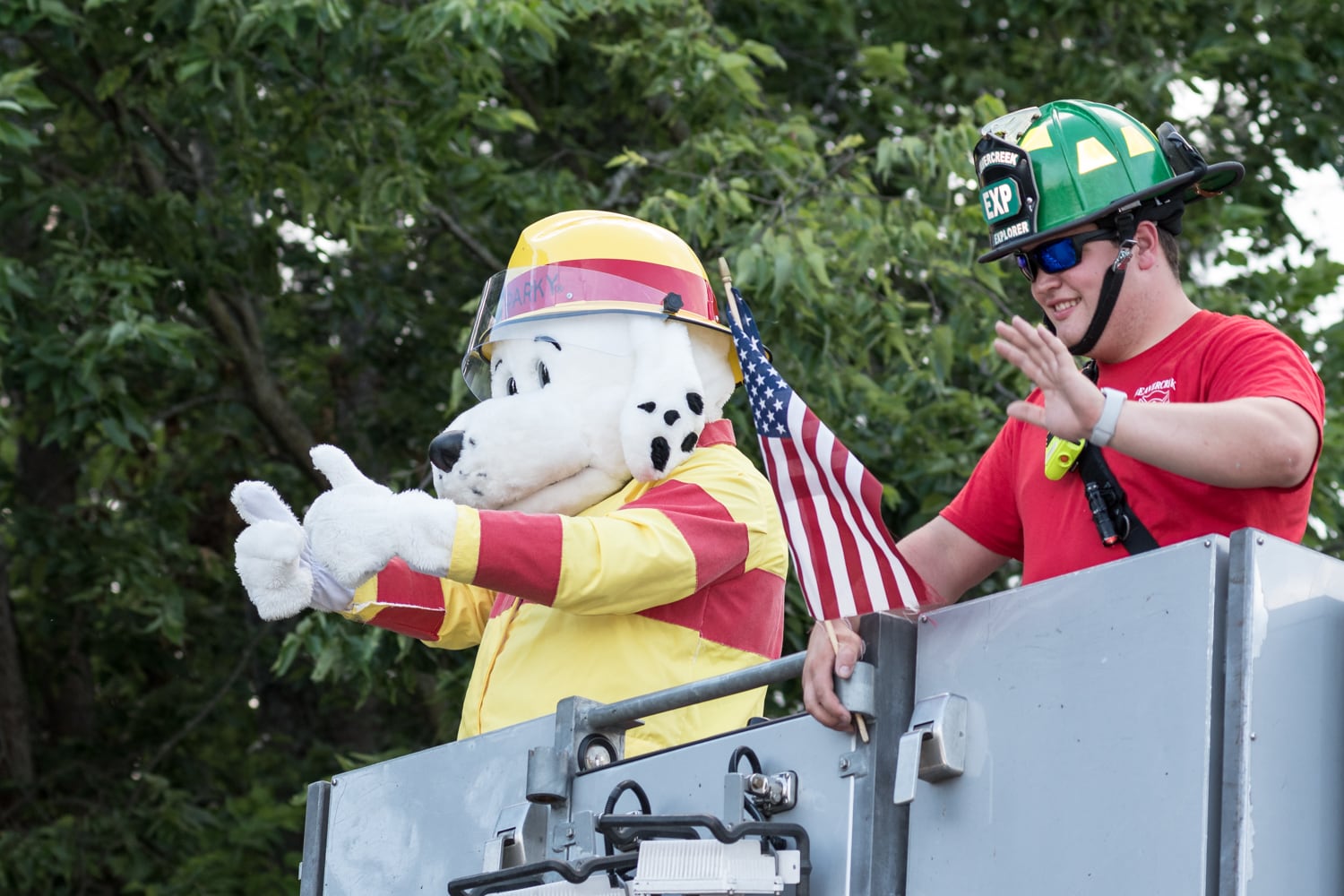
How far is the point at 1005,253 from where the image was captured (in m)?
2.79

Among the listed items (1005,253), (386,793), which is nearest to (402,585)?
(386,793)

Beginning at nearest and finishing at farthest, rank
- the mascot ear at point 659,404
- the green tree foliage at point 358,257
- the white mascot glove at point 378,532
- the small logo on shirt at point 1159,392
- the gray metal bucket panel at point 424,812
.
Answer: the small logo on shirt at point 1159,392 → the gray metal bucket panel at point 424,812 → the white mascot glove at point 378,532 → the mascot ear at point 659,404 → the green tree foliage at point 358,257

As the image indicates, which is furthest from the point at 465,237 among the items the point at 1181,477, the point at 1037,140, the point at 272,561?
the point at 1181,477

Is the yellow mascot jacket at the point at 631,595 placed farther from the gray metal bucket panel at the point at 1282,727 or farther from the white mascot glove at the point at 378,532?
the gray metal bucket panel at the point at 1282,727

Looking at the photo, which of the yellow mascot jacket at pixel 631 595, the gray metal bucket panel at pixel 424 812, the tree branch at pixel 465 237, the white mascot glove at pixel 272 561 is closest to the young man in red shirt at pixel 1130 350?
the yellow mascot jacket at pixel 631 595

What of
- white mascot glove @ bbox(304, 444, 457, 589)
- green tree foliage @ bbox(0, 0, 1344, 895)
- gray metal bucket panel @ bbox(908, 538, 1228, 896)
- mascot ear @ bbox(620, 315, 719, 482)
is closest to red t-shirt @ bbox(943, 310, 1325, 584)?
gray metal bucket panel @ bbox(908, 538, 1228, 896)

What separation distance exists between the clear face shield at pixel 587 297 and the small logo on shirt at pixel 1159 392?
3.97ft

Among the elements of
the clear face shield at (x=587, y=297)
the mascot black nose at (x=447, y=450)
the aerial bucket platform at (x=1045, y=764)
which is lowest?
the aerial bucket platform at (x=1045, y=764)

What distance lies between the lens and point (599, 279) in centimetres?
372

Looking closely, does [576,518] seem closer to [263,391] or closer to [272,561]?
[272,561]

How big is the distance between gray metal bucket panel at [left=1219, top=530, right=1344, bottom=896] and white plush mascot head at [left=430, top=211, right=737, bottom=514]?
169 centimetres

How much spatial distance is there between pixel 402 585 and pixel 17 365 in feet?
11.1

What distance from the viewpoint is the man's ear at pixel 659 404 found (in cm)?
350

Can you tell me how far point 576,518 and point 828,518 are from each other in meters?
0.64
